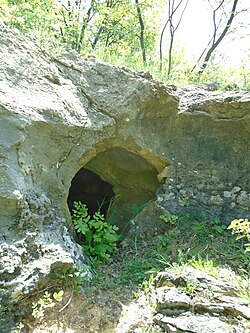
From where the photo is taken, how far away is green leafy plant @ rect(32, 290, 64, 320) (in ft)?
7.69

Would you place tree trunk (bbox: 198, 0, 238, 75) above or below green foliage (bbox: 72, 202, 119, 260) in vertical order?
above

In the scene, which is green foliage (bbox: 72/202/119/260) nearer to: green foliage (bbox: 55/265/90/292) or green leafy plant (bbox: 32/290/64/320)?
green foliage (bbox: 55/265/90/292)

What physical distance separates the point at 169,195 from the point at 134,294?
140 cm

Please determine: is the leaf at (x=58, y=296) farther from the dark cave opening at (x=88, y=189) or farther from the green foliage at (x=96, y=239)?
the dark cave opening at (x=88, y=189)

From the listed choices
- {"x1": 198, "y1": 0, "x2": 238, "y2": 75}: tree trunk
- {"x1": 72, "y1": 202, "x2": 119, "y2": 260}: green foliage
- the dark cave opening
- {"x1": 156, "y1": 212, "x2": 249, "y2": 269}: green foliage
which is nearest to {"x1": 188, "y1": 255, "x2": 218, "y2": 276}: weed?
{"x1": 156, "y1": 212, "x2": 249, "y2": 269}: green foliage

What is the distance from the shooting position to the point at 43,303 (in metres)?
2.38

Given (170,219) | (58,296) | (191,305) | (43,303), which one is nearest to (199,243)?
(170,219)

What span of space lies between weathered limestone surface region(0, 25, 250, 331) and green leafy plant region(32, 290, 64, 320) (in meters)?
0.14

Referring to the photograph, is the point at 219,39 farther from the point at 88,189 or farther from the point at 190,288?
the point at 190,288

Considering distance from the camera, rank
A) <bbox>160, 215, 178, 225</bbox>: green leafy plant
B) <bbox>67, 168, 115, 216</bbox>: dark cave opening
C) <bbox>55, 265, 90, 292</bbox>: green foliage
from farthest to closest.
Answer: <bbox>67, 168, 115, 216</bbox>: dark cave opening
<bbox>160, 215, 178, 225</bbox>: green leafy plant
<bbox>55, 265, 90, 292</bbox>: green foliage

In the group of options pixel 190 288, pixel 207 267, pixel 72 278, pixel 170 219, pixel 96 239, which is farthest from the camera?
pixel 170 219

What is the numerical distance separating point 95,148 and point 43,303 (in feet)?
5.49

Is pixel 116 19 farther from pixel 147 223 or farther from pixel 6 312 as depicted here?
pixel 6 312

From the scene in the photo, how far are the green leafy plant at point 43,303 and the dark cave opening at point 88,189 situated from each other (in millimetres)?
2458
